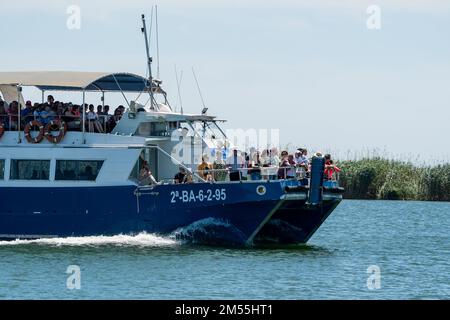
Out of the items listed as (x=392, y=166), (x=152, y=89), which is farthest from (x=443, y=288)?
(x=392, y=166)

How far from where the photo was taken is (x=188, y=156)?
1459 inches

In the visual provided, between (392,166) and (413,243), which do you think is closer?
(413,243)

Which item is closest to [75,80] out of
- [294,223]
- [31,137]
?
[31,137]

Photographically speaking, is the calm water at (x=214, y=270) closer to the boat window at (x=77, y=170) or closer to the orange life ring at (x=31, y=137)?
the boat window at (x=77, y=170)

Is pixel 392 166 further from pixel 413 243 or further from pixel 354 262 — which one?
pixel 354 262

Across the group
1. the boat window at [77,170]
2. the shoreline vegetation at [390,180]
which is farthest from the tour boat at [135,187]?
the shoreline vegetation at [390,180]

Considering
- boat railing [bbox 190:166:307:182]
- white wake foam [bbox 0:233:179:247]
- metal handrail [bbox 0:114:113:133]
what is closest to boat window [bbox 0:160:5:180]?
metal handrail [bbox 0:114:113:133]

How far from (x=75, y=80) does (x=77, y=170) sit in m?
2.58

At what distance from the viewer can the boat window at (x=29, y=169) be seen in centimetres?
3622

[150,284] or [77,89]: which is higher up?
[77,89]

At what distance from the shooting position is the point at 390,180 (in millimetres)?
66750

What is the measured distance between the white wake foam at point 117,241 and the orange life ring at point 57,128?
266 cm
